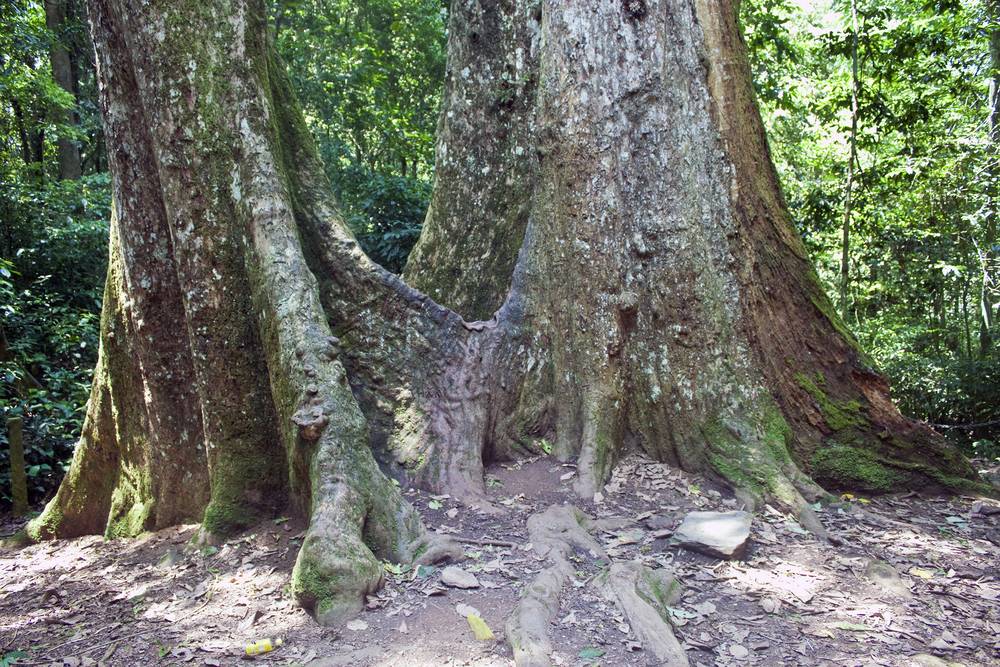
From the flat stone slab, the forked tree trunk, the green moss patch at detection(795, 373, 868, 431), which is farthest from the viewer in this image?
the green moss patch at detection(795, 373, 868, 431)

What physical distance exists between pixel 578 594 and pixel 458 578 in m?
0.56

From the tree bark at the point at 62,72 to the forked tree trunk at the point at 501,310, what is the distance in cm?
1032

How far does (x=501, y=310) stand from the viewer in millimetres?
4895

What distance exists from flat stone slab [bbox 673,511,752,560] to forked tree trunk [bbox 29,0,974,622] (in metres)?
0.42

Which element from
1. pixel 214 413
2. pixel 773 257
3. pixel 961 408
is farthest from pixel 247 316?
pixel 961 408

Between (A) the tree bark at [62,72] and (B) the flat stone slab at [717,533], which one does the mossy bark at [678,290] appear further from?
(A) the tree bark at [62,72]

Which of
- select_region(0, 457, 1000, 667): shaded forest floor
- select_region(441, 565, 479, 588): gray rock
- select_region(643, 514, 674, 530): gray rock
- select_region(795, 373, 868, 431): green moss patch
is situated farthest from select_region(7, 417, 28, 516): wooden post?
select_region(795, 373, 868, 431): green moss patch

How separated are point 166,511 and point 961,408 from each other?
9.34 m

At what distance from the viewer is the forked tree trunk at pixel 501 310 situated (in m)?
4.04

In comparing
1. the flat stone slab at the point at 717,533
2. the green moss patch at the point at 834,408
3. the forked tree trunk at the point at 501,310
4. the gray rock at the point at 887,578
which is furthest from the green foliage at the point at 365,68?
the gray rock at the point at 887,578

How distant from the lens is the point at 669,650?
268cm

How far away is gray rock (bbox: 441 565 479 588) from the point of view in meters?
3.19

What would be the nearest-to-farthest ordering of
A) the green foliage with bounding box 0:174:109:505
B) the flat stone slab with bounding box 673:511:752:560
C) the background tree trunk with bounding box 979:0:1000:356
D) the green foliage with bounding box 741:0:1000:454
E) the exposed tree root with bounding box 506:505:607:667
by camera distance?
1. the exposed tree root with bounding box 506:505:607:667
2. the flat stone slab with bounding box 673:511:752:560
3. the green foliage with bounding box 0:174:109:505
4. the background tree trunk with bounding box 979:0:1000:356
5. the green foliage with bounding box 741:0:1000:454

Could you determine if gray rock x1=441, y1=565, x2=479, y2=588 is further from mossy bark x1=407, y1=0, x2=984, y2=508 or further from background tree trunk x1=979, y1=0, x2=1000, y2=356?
background tree trunk x1=979, y1=0, x2=1000, y2=356
